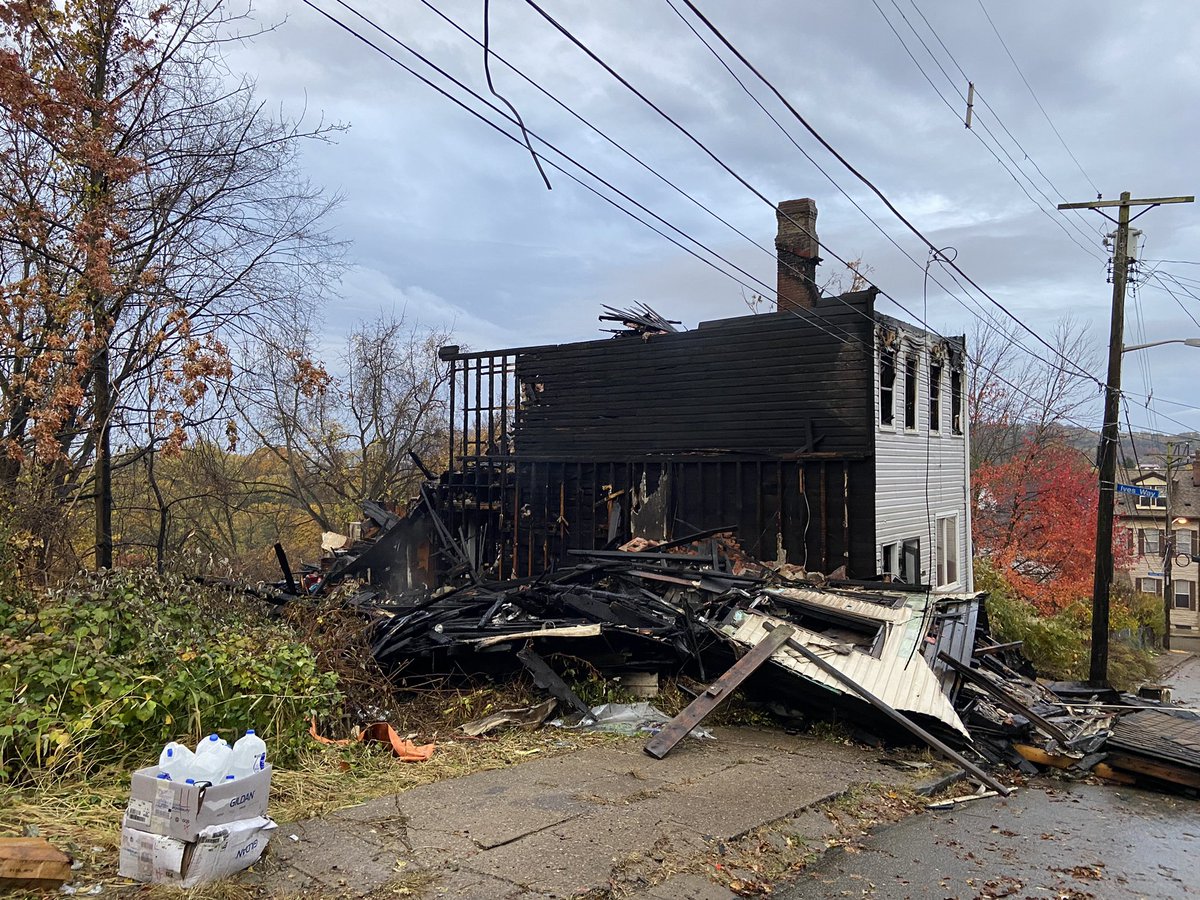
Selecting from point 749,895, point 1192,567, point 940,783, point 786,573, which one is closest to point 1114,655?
point 786,573

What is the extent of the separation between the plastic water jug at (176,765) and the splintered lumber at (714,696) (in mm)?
3971

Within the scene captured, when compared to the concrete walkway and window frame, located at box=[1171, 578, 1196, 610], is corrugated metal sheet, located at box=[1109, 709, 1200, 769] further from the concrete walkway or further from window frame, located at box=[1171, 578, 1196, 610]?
window frame, located at box=[1171, 578, 1196, 610]

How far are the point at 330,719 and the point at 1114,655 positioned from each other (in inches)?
1096

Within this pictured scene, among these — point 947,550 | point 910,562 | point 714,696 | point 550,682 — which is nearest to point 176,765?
point 714,696

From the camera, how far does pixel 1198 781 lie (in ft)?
25.5

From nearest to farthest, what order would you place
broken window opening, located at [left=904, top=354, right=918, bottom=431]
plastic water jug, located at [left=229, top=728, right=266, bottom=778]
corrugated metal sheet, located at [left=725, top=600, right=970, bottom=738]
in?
plastic water jug, located at [left=229, top=728, right=266, bottom=778] < corrugated metal sheet, located at [left=725, top=600, right=970, bottom=738] < broken window opening, located at [left=904, top=354, right=918, bottom=431]

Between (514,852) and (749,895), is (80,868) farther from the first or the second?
(749,895)

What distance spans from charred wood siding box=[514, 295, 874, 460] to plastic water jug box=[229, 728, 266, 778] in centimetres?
1238

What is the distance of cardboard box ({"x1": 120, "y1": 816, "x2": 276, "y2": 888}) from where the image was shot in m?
3.87

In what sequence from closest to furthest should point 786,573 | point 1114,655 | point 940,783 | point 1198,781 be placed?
1. point 940,783
2. point 1198,781
3. point 786,573
4. point 1114,655

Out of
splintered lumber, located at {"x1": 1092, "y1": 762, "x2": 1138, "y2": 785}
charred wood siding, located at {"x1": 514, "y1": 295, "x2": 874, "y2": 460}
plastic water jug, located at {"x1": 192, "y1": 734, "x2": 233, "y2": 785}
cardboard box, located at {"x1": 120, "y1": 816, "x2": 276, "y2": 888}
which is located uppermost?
charred wood siding, located at {"x1": 514, "y1": 295, "x2": 874, "y2": 460}

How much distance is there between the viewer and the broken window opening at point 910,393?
677 inches

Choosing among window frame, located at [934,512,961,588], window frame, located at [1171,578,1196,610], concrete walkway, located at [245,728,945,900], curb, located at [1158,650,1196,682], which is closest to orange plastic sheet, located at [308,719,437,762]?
concrete walkway, located at [245,728,945,900]

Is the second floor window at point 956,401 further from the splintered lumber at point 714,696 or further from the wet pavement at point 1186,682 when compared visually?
the splintered lumber at point 714,696
